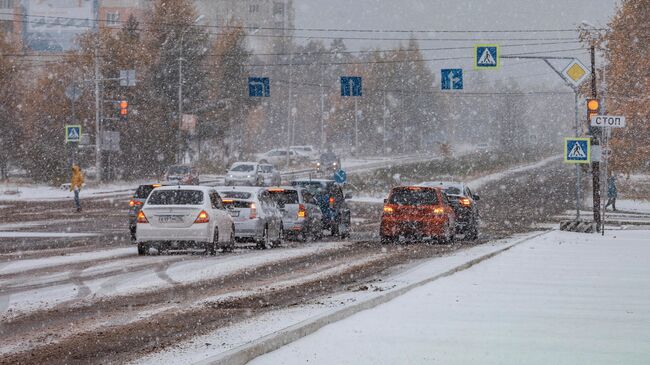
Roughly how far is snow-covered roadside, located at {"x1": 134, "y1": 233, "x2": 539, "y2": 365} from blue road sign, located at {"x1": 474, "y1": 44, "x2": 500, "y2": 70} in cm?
2996

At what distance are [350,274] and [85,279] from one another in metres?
4.66

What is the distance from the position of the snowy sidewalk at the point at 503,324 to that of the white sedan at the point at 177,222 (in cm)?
642

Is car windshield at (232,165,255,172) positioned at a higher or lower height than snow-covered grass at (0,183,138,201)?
higher

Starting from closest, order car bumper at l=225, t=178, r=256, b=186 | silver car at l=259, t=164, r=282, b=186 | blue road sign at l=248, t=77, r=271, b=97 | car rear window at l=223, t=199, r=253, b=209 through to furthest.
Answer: car rear window at l=223, t=199, r=253, b=209, blue road sign at l=248, t=77, r=271, b=97, car bumper at l=225, t=178, r=256, b=186, silver car at l=259, t=164, r=282, b=186

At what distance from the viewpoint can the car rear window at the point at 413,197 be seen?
98.7ft

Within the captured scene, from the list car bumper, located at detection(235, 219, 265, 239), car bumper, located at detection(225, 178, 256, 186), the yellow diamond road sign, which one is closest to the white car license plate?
car bumper, located at detection(235, 219, 265, 239)

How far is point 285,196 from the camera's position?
3191cm

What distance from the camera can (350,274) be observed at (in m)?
19.8

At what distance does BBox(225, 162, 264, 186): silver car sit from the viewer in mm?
68750

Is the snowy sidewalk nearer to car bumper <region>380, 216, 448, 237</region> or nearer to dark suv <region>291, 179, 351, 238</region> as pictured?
car bumper <region>380, 216, 448, 237</region>

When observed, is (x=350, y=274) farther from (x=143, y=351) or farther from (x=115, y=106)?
(x=115, y=106)

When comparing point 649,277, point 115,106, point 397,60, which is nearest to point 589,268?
point 649,277

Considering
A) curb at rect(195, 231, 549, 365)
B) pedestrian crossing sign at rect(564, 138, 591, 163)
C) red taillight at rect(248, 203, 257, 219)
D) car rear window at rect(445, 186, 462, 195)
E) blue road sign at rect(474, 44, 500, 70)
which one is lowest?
curb at rect(195, 231, 549, 365)

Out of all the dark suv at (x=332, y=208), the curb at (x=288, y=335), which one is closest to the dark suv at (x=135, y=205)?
the dark suv at (x=332, y=208)
